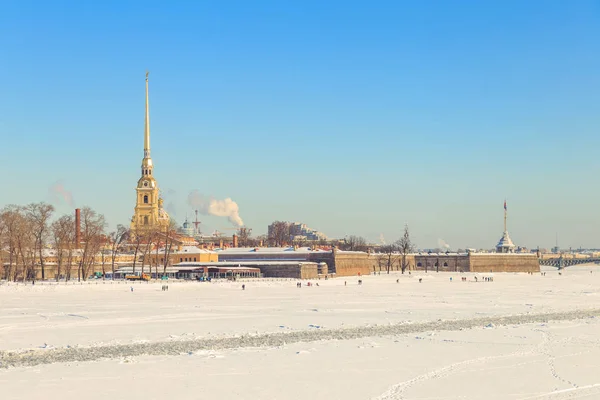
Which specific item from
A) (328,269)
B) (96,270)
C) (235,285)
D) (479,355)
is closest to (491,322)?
(479,355)

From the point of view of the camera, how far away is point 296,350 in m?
29.7

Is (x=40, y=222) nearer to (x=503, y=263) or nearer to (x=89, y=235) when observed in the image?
(x=89, y=235)

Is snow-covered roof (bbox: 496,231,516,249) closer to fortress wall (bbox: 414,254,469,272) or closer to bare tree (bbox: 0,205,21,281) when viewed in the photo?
fortress wall (bbox: 414,254,469,272)

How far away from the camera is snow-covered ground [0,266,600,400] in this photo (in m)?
22.5

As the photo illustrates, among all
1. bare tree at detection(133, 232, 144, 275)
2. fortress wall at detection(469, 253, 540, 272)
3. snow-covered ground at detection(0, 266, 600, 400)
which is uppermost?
bare tree at detection(133, 232, 144, 275)

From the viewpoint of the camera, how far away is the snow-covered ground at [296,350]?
73.7 feet

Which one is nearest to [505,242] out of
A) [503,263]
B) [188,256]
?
[503,263]

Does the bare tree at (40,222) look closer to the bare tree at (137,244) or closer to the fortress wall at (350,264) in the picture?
the bare tree at (137,244)

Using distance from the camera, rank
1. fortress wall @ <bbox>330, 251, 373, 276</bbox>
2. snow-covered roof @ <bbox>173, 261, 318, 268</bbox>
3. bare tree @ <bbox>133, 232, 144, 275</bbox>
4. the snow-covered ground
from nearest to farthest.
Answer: the snow-covered ground
bare tree @ <bbox>133, 232, 144, 275</bbox>
snow-covered roof @ <bbox>173, 261, 318, 268</bbox>
fortress wall @ <bbox>330, 251, 373, 276</bbox>

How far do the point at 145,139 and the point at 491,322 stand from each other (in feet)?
384

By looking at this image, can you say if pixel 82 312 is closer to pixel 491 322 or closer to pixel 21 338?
pixel 21 338

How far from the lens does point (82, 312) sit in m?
45.1

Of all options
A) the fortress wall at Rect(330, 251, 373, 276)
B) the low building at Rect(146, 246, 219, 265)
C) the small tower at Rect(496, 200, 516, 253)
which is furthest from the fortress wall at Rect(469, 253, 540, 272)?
the low building at Rect(146, 246, 219, 265)

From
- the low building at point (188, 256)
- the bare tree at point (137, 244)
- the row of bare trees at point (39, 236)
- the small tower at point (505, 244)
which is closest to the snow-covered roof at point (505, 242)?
the small tower at point (505, 244)
